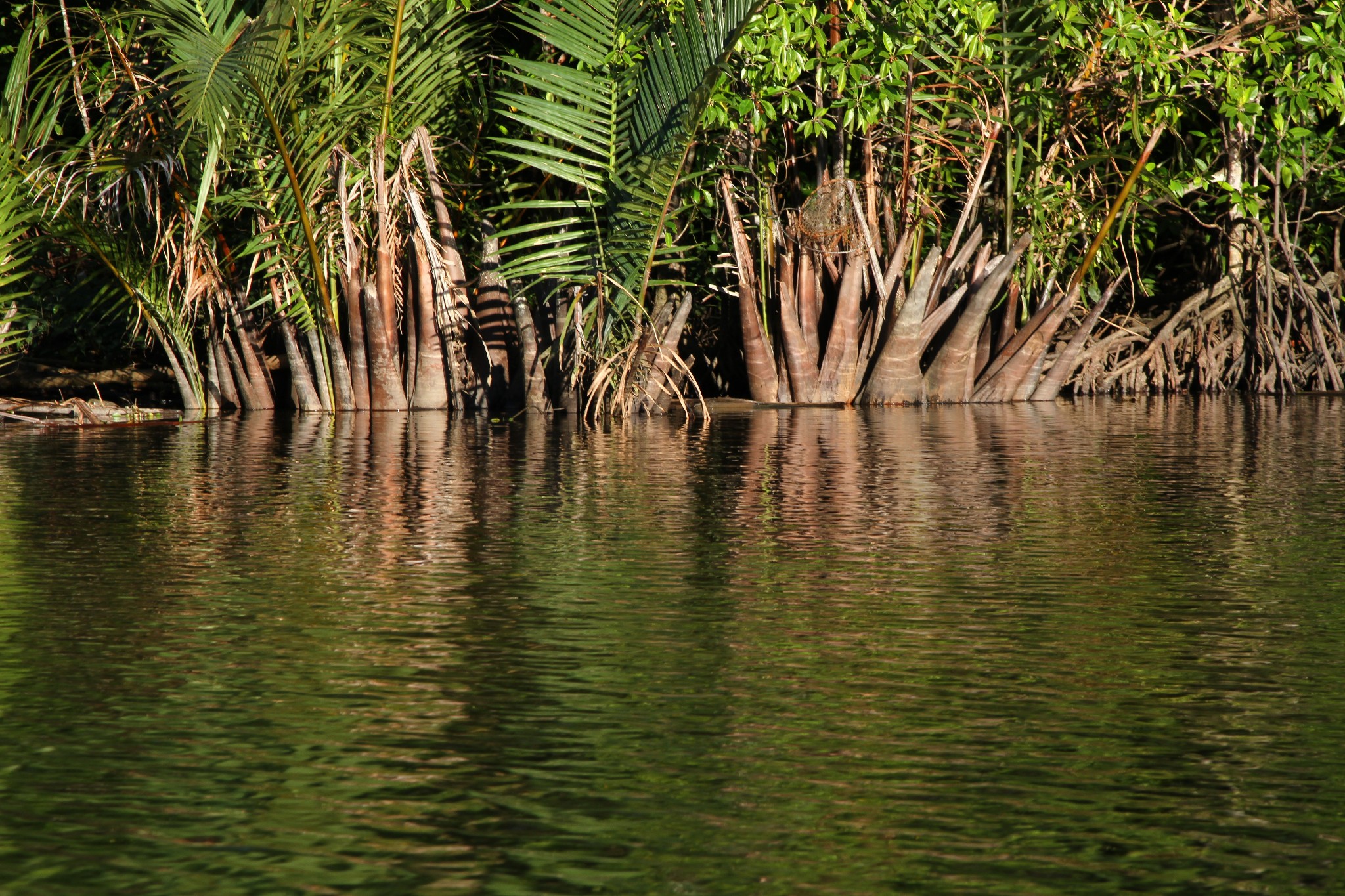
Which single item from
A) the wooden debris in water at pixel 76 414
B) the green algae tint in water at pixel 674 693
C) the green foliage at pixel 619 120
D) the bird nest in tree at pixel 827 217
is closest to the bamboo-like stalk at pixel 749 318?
the bird nest in tree at pixel 827 217

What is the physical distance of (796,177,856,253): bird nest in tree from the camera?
1488 centimetres

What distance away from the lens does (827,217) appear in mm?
14984

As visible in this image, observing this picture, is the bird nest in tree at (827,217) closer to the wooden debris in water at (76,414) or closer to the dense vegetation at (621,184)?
the dense vegetation at (621,184)

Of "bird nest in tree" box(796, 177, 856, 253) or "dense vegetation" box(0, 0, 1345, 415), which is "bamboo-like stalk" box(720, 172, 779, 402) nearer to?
"dense vegetation" box(0, 0, 1345, 415)

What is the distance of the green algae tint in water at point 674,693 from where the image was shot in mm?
2729

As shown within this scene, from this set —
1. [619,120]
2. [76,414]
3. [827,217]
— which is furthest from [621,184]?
[76,414]

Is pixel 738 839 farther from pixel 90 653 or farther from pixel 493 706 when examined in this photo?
pixel 90 653

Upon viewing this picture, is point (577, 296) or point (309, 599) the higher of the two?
point (577, 296)

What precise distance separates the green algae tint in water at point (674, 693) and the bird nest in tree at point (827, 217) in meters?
7.49

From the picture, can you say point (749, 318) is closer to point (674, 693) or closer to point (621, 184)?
point (621, 184)

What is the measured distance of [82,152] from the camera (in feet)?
48.6

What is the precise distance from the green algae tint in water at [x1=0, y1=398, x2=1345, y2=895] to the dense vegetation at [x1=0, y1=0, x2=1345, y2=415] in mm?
5711

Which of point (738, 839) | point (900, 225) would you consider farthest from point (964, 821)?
point (900, 225)

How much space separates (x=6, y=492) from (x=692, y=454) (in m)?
3.87
